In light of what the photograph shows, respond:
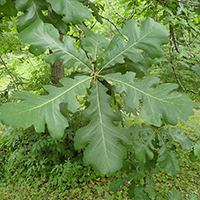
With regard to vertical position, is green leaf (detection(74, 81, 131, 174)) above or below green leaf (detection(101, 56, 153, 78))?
below

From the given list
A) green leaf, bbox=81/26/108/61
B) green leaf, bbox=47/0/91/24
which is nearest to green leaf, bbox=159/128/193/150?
green leaf, bbox=81/26/108/61

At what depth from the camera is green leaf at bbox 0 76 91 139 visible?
549 mm

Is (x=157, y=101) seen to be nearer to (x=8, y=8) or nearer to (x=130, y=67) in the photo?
(x=130, y=67)

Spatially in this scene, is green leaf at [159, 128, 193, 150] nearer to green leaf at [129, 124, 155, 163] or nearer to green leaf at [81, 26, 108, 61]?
green leaf at [129, 124, 155, 163]

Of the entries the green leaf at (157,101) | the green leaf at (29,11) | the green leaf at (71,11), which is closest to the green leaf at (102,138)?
the green leaf at (157,101)

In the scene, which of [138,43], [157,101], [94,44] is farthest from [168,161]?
[94,44]

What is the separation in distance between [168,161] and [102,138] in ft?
1.80

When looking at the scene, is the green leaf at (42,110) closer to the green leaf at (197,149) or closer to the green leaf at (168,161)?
the green leaf at (168,161)

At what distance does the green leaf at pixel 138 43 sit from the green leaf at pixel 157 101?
11cm

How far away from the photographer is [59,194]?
273 cm

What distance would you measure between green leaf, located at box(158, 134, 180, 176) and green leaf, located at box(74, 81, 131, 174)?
41 cm

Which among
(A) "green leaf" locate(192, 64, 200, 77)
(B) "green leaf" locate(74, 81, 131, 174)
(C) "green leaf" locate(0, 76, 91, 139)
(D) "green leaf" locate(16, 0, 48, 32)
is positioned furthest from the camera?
(A) "green leaf" locate(192, 64, 200, 77)

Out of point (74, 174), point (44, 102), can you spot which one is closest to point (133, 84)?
point (44, 102)

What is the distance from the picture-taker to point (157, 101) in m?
0.66
